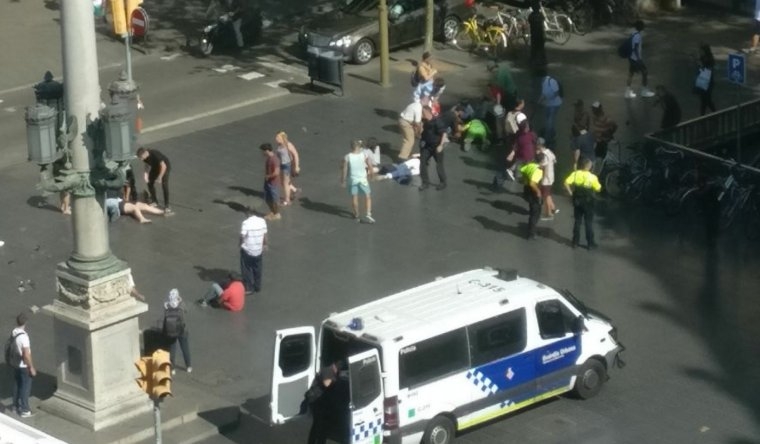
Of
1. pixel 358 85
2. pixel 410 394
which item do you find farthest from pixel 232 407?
pixel 358 85

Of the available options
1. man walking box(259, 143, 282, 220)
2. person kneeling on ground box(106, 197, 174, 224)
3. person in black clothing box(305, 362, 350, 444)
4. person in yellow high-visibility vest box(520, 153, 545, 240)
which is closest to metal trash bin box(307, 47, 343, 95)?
man walking box(259, 143, 282, 220)

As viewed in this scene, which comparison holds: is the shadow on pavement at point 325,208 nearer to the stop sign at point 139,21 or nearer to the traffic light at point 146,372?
the stop sign at point 139,21

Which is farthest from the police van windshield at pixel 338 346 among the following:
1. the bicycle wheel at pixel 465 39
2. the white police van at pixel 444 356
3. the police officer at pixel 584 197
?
the bicycle wheel at pixel 465 39

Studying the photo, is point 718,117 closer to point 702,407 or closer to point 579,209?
point 579,209

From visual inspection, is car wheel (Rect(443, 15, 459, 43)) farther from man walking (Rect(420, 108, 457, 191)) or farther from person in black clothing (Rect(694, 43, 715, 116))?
man walking (Rect(420, 108, 457, 191))

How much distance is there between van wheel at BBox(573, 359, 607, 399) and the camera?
22.2 metres

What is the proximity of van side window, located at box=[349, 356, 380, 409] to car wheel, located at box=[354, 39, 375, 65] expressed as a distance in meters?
20.0

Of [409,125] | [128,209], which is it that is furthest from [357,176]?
[128,209]

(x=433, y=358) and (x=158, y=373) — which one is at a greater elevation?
(x=158, y=373)

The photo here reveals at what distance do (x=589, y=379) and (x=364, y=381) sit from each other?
3.82 meters

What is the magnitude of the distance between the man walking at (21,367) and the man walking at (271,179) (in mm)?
7814

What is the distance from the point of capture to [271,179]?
29.1 metres

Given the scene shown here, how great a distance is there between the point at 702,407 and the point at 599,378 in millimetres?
1357

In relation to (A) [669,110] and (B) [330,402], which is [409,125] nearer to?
(A) [669,110]
